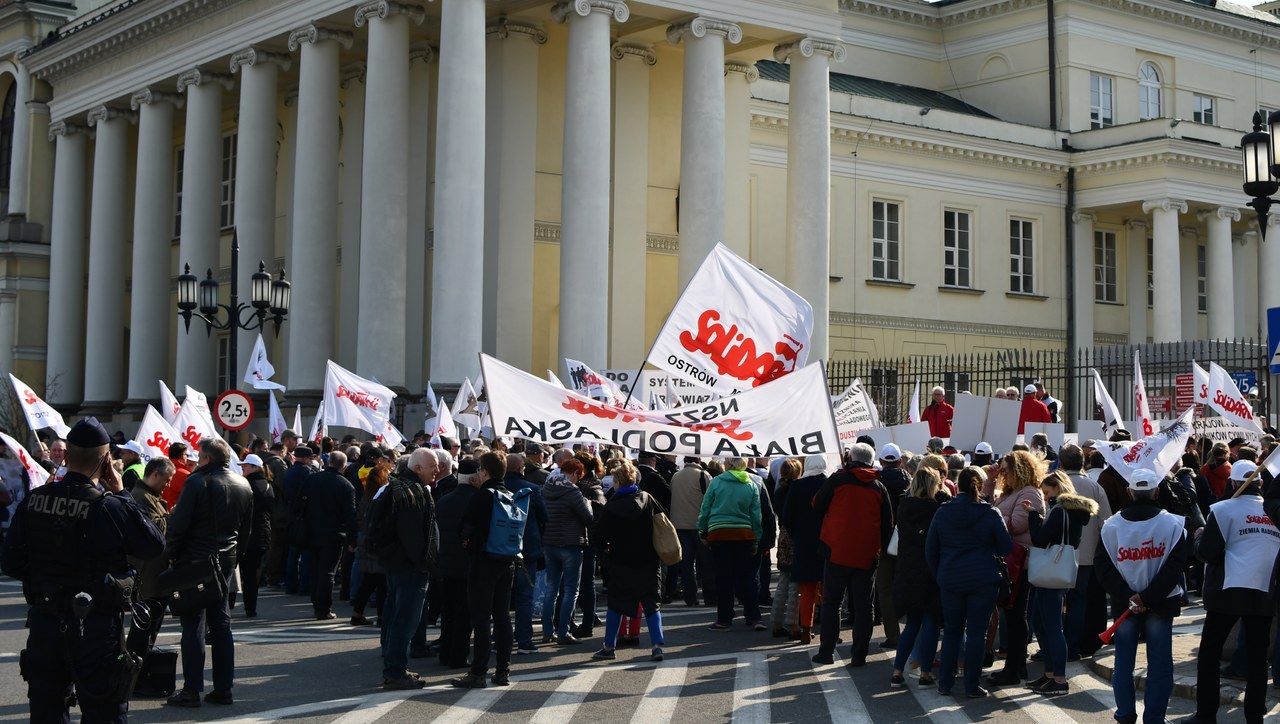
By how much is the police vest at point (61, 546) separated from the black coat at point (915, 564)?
6.49 meters

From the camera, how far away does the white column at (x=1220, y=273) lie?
4853 cm

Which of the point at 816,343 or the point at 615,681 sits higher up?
the point at 816,343

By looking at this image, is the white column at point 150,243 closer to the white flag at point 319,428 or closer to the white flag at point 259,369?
the white flag at point 259,369

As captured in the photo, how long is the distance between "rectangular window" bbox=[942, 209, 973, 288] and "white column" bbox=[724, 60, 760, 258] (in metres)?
11.0

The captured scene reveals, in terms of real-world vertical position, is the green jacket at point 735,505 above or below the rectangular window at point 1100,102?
below

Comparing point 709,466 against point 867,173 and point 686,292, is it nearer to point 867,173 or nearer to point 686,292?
point 686,292

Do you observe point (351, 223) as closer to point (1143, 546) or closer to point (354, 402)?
point (354, 402)

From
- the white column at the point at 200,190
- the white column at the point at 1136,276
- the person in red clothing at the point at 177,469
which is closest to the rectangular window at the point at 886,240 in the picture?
the white column at the point at 1136,276

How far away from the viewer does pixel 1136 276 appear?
167 feet

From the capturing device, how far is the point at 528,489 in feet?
46.0

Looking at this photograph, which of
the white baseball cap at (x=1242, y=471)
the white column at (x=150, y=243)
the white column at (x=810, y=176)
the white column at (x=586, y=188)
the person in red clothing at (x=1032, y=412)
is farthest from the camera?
the white column at (x=150, y=243)

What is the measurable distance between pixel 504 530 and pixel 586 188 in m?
19.1

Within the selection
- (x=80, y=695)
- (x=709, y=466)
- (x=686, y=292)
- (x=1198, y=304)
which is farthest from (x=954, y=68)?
(x=80, y=695)

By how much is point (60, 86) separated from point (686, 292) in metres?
35.3
